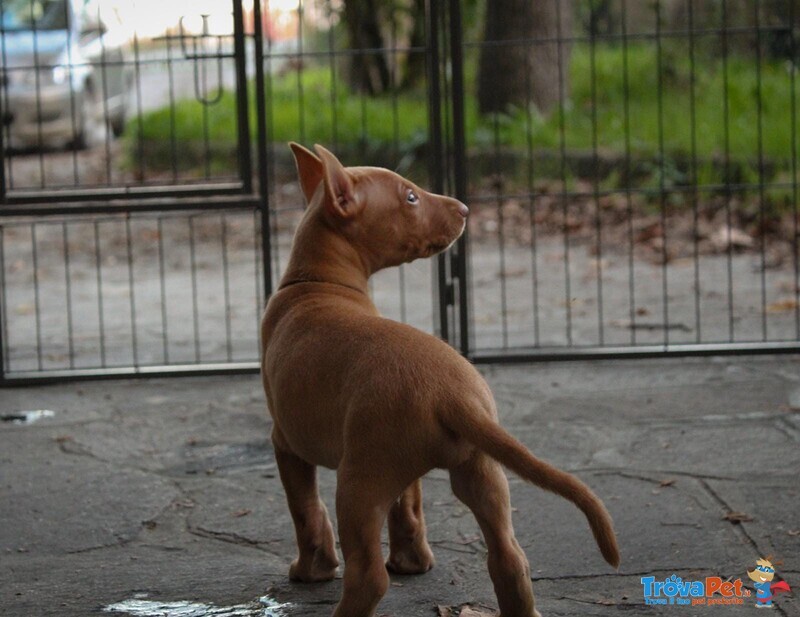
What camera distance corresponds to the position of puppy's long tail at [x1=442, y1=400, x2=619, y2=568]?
308 cm

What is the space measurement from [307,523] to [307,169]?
1.21 m

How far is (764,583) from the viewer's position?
3730mm

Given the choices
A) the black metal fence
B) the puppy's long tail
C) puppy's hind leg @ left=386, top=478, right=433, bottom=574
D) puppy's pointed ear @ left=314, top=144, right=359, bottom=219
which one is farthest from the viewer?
the black metal fence

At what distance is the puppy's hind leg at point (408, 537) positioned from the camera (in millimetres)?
3898

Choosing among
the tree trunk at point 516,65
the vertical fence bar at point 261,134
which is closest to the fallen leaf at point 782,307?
the vertical fence bar at point 261,134

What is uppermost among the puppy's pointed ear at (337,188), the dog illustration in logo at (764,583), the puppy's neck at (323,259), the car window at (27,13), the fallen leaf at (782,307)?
the car window at (27,13)

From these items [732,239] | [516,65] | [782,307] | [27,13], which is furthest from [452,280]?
[27,13]

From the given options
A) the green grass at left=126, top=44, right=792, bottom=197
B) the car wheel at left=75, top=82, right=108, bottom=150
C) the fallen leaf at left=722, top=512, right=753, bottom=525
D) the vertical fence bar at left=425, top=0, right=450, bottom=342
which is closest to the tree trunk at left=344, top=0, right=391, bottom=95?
the green grass at left=126, top=44, right=792, bottom=197

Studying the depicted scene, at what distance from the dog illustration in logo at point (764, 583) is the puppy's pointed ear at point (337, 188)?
164 centimetres

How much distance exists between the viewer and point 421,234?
4.05 m

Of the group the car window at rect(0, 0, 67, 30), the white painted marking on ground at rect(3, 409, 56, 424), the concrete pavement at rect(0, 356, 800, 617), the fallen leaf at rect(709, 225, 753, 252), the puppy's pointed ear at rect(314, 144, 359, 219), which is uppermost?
the car window at rect(0, 0, 67, 30)

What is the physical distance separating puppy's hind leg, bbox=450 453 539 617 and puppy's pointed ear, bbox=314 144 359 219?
99 cm

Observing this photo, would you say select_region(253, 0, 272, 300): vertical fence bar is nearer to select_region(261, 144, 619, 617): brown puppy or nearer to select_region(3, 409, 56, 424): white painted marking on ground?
select_region(3, 409, 56, 424): white painted marking on ground

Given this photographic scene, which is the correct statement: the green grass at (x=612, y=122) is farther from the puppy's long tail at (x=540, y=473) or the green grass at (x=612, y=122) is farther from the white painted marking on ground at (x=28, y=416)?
the puppy's long tail at (x=540, y=473)
